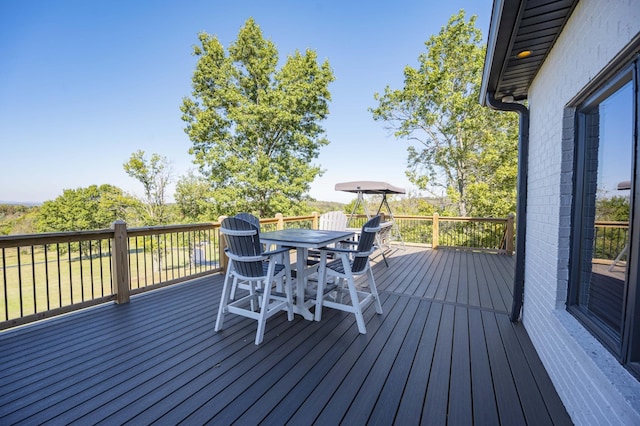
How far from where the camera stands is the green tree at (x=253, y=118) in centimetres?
1209

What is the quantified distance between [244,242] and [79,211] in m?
18.6

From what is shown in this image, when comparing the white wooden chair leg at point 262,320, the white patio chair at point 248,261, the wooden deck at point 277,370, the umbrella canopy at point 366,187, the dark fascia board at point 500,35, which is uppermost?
the dark fascia board at point 500,35

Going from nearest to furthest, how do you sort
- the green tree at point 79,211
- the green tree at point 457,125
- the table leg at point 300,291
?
the table leg at point 300,291, the green tree at point 457,125, the green tree at point 79,211

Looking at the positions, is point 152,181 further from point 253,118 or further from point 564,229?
point 564,229

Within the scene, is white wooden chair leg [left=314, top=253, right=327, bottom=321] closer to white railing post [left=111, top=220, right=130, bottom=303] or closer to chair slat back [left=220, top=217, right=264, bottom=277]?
chair slat back [left=220, top=217, right=264, bottom=277]

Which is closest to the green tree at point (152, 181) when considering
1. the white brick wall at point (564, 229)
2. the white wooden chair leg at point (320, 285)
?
the white wooden chair leg at point (320, 285)

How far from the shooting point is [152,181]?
1413 cm

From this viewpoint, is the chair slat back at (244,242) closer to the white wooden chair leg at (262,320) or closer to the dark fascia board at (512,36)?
the white wooden chair leg at (262,320)

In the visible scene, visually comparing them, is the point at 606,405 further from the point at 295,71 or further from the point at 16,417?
the point at 295,71

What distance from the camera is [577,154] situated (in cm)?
178

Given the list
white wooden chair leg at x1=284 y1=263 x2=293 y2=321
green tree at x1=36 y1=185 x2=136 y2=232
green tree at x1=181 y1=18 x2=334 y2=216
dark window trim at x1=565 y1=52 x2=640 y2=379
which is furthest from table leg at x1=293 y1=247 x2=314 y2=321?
green tree at x1=36 y1=185 x2=136 y2=232

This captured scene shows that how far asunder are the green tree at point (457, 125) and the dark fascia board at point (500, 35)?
948 cm

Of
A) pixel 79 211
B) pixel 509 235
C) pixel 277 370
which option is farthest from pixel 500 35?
pixel 79 211

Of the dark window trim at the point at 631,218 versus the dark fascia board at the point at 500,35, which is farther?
the dark fascia board at the point at 500,35
